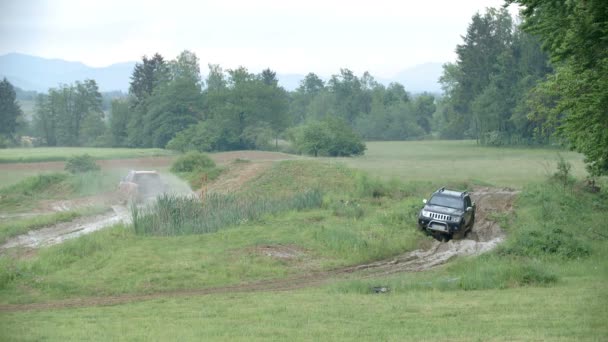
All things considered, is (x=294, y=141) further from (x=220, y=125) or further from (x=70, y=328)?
(x=70, y=328)

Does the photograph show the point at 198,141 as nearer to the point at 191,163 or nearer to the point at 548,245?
the point at 191,163

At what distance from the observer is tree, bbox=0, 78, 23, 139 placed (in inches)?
4710

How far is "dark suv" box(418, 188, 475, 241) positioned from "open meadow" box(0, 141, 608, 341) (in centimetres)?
57

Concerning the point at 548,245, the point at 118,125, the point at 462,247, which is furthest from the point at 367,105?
the point at 548,245

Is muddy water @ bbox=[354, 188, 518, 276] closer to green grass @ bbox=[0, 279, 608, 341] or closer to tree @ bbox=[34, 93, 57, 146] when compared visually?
green grass @ bbox=[0, 279, 608, 341]

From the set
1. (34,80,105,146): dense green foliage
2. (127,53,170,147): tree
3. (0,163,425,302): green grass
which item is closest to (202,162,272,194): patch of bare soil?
(0,163,425,302): green grass

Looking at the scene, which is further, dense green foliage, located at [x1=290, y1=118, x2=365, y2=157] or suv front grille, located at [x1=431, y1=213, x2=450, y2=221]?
dense green foliage, located at [x1=290, y1=118, x2=365, y2=157]

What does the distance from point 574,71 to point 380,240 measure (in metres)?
8.96

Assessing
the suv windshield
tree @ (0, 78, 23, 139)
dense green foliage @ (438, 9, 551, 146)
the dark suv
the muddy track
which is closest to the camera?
the muddy track

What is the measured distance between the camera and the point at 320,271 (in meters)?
21.4

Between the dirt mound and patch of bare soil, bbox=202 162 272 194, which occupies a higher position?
patch of bare soil, bbox=202 162 272 194

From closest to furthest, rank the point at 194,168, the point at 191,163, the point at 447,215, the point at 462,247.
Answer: the point at 462,247
the point at 447,215
the point at 194,168
the point at 191,163

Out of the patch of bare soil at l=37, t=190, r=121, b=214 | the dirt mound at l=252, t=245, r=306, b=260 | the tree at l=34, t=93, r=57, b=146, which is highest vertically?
the tree at l=34, t=93, r=57, b=146

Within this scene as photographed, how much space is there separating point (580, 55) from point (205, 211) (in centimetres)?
1604
